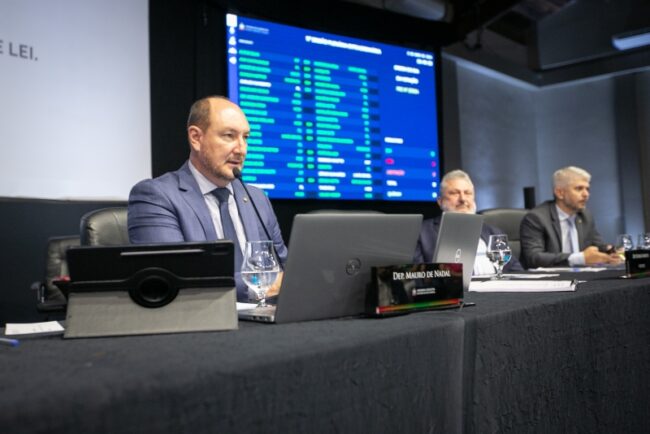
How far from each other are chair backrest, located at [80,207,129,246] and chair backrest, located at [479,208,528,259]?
2130mm

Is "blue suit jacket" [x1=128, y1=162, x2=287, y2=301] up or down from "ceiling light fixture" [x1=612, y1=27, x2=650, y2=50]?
down

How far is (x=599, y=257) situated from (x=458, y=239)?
1745 millimetres

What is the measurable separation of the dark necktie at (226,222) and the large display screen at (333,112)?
50.0 inches

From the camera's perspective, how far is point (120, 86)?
294 centimetres

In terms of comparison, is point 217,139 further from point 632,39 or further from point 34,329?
point 632,39

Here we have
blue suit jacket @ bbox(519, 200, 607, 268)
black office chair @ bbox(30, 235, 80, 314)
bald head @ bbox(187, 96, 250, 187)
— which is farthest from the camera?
blue suit jacket @ bbox(519, 200, 607, 268)

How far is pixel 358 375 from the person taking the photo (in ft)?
2.82

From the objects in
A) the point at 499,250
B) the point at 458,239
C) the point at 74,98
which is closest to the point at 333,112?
the point at 74,98

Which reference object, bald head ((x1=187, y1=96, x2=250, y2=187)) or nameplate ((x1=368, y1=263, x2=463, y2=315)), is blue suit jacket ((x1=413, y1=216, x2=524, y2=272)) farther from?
nameplate ((x1=368, y1=263, x2=463, y2=315))

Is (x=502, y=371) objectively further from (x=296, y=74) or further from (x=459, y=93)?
(x=459, y=93)

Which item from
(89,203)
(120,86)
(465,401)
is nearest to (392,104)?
(120,86)

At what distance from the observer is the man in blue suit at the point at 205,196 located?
191cm

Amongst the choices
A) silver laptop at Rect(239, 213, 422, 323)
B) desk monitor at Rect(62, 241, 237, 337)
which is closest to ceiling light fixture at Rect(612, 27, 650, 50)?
silver laptop at Rect(239, 213, 422, 323)

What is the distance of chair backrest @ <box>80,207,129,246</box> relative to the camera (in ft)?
7.22
